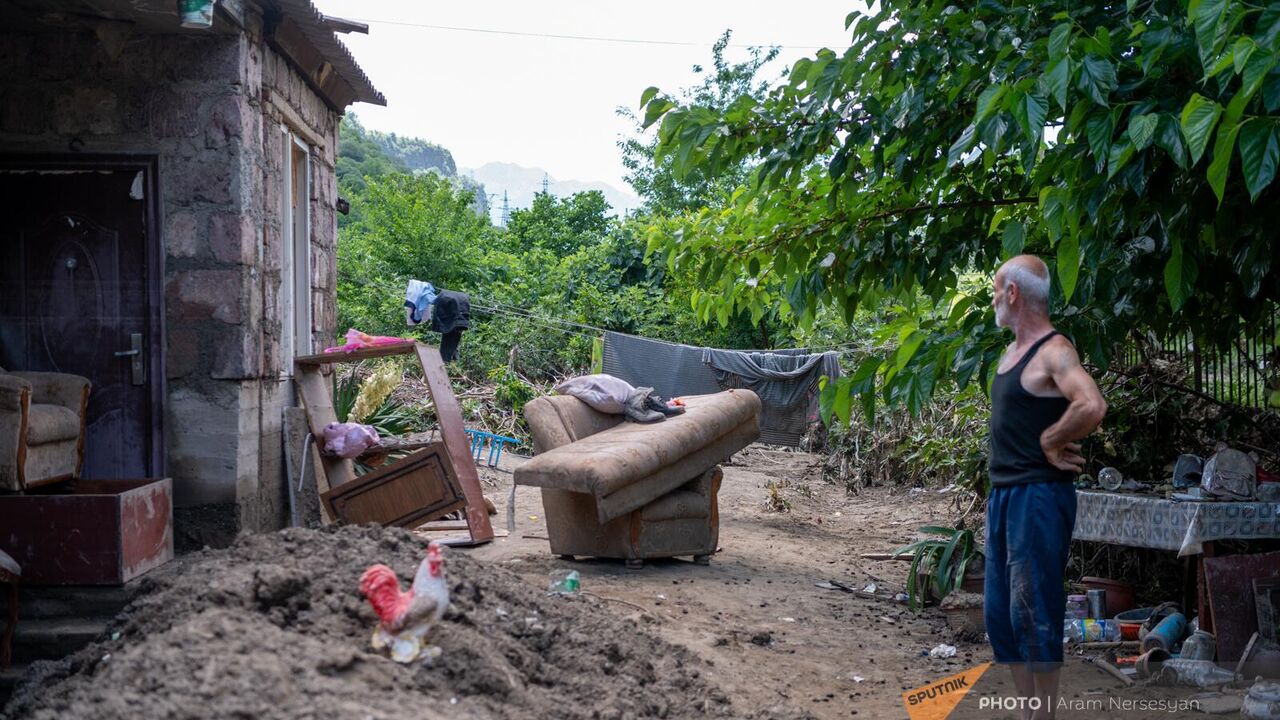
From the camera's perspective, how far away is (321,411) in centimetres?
709

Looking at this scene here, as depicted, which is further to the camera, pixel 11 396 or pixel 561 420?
pixel 561 420

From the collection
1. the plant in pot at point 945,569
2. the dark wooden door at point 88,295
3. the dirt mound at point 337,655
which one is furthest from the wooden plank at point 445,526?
the plant in pot at point 945,569

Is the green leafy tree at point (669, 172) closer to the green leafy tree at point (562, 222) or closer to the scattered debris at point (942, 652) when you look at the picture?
the green leafy tree at point (562, 222)

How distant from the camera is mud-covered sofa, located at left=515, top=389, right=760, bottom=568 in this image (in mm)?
6359

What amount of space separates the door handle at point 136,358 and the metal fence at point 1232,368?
6.00 m

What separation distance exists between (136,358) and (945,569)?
4.89 m

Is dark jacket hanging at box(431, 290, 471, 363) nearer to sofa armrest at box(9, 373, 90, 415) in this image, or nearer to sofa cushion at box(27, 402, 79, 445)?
sofa armrest at box(9, 373, 90, 415)

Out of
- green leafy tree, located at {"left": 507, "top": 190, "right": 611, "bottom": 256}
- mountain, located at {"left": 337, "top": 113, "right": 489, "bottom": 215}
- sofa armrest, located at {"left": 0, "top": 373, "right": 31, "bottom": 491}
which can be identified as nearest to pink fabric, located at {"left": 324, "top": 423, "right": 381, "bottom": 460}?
sofa armrest, located at {"left": 0, "top": 373, "right": 31, "bottom": 491}

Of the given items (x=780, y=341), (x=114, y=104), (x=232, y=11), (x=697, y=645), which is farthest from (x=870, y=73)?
(x=780, y=341)

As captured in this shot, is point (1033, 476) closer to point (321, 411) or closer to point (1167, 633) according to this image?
point (1167, 633)

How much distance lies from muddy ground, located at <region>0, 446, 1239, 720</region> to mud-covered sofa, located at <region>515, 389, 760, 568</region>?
0.62 ft

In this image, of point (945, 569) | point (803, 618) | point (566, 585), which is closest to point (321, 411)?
point (566, 585)

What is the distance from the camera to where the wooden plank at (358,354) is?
6.45 metres

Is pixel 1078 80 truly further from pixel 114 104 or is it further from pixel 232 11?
pixel 114 104
